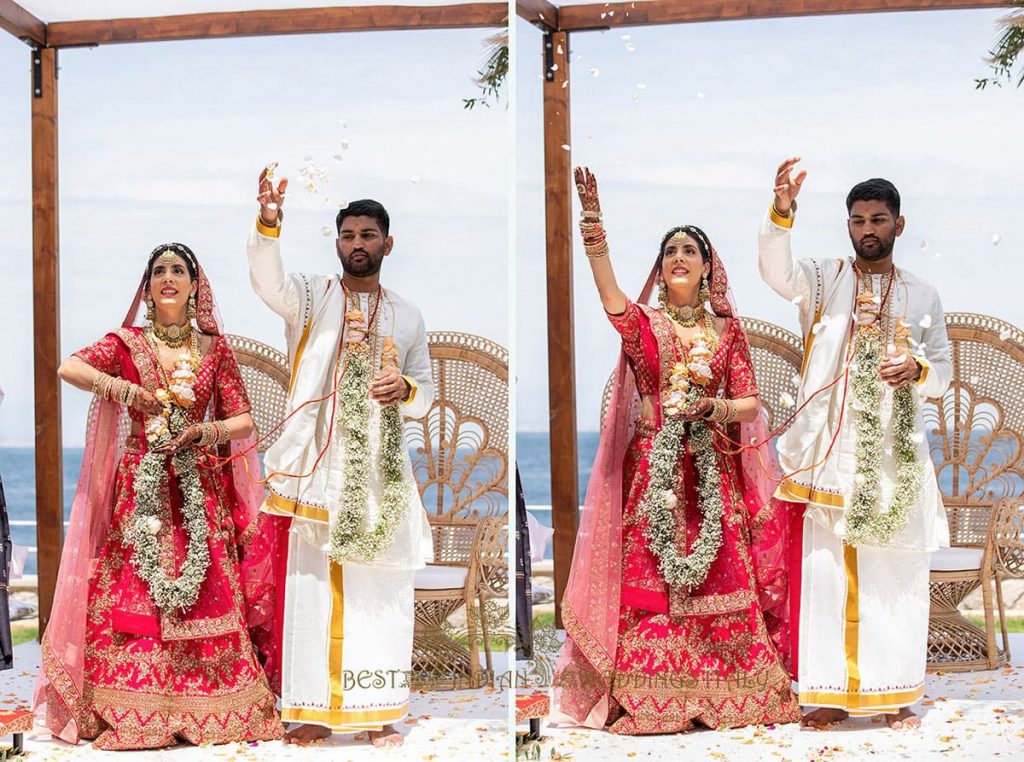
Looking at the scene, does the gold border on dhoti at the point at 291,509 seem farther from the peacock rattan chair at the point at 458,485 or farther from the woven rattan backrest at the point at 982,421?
the woven rattan backrest at the point at 982,421

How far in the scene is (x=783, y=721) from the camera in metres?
4.62

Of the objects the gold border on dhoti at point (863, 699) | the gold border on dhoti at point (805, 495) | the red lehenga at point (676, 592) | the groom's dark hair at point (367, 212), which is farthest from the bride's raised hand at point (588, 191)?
the gold border on dhoti at point (863, 699)

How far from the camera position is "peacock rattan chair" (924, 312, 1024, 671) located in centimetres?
465

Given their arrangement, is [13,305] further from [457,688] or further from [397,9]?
[457,688]

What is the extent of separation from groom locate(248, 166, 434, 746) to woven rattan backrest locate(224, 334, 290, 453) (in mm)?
101

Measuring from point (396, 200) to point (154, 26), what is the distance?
1.15 meters

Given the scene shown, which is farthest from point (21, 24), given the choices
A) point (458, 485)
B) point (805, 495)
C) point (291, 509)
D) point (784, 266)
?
point (805, 495)

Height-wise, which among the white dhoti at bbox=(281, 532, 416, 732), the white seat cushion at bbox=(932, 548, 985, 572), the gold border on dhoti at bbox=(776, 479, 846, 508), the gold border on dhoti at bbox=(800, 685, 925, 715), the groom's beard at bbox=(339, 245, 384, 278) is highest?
the groom's beard at bbox=(339, 245, 384, 278)

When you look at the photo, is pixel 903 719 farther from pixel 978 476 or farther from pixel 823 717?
pixel 978 476

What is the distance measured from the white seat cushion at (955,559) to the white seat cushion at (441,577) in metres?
1.71

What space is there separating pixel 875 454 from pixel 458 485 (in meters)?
1.51

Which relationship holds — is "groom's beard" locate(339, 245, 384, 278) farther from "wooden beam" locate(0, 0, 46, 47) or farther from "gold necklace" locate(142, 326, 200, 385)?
"wooden beam" locate(0, 0, 46, 47)

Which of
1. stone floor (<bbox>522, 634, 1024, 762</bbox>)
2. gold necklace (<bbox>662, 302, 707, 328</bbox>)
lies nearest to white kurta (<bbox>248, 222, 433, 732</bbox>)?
stone floor (<bbox>522, 634, 1024, 762</bbox>)

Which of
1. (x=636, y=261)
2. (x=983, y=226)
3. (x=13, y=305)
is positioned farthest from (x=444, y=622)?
(x=983, y=226)
